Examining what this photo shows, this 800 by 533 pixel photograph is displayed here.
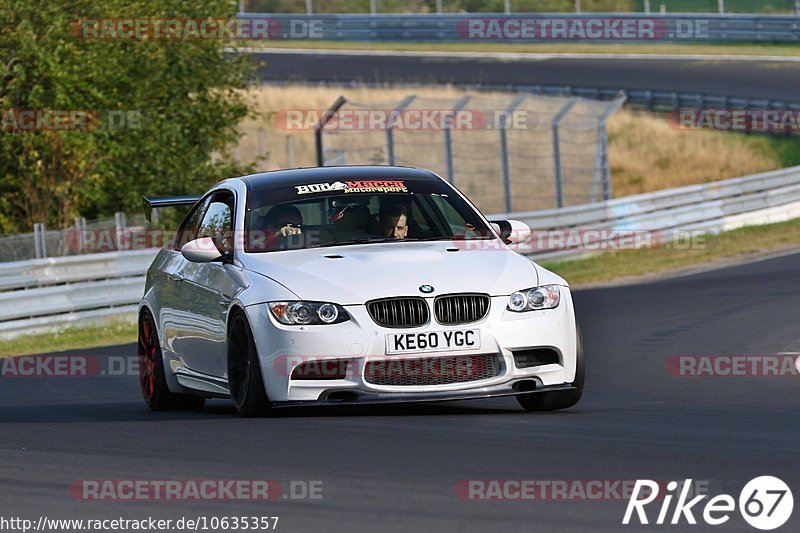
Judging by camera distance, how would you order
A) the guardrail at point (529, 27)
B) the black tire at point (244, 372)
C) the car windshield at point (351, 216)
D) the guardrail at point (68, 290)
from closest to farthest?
1. the black tire at point (244, 372)
2. the car windshield at point (351, 216)
3. the guardrail at point (68, 290)
4. the guardrail at point (529, 27)

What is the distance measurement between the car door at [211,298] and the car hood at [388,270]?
9.7 inches

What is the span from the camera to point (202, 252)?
9.88 metres

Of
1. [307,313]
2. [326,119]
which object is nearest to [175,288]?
[307,313]

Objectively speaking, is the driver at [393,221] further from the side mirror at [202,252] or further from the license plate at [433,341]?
the license plate at [433,341]

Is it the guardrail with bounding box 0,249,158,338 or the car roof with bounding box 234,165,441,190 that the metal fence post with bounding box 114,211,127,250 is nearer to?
the guardrail with bounding box 0,249,158,338

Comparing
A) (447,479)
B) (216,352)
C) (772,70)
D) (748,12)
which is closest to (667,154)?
(772,70)

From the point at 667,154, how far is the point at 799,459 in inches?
1217

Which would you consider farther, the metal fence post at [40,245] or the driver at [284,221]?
the metal fence post at [40,245]

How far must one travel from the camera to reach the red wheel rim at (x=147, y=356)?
36.8 ft

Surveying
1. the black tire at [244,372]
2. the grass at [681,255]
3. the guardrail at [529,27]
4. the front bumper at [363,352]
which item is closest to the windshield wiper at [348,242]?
the black tire at [244,372]

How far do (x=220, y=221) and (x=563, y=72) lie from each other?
3453 centimetres

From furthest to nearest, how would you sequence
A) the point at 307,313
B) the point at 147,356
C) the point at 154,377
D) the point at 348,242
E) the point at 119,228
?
the point at 119,228, the point at 147,356, the point at 154,377, the point at 348,242, the point at 307,313

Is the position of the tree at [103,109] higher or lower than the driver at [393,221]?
lower

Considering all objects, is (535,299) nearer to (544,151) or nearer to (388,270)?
(388,270)
